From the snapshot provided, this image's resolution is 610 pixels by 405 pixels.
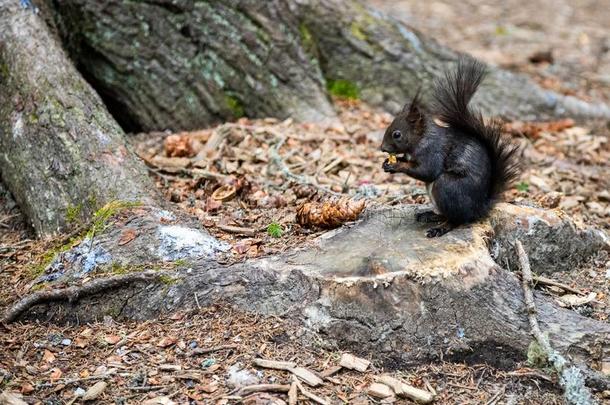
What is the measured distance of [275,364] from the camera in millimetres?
2734

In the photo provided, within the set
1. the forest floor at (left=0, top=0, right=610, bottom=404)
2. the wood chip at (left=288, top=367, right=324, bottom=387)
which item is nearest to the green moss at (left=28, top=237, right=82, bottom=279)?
the forest floor at (left=0, top=0, right=610, bottom=404)

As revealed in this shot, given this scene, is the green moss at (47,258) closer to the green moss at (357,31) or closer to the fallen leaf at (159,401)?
the fallen leaf at (159,401)

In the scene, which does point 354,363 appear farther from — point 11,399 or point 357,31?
point 357,31

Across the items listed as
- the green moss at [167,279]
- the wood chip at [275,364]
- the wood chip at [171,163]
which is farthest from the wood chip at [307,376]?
the wood chip at [171,163]

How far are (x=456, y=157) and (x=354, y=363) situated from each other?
1073mm

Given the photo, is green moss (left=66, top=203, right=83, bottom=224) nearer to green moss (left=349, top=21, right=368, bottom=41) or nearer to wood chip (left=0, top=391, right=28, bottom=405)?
wood chip (left=0, top=391, right=28, bottom=405)

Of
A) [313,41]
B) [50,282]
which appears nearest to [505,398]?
[50,282]

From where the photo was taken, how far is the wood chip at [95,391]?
261cm

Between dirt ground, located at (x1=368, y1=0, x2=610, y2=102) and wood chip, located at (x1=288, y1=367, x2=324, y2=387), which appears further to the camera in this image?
dirt ground, located at (x1=368, y1=0, x2=610, y2=102)

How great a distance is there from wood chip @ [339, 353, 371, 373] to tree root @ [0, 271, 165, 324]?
0.84 m

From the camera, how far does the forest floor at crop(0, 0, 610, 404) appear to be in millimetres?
2711

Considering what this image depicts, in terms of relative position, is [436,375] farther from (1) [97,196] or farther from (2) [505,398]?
(1) [97,196]

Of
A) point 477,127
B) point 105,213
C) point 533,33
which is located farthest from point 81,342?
point 533,33

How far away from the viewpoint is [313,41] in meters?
5.28
